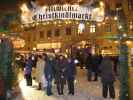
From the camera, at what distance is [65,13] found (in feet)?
54.5

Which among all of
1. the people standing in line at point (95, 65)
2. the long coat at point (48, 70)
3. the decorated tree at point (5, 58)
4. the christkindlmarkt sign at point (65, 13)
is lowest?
the people standing in line at point (95, 65)

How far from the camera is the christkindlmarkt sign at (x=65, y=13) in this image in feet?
54.2

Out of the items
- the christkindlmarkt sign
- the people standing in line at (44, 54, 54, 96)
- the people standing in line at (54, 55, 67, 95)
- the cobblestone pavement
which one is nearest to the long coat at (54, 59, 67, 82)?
the people standing in line at (54, 55, 67, 95)

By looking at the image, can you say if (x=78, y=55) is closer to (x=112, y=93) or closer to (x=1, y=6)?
(x=112, y=93)

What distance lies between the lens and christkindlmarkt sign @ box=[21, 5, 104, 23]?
54.2ft

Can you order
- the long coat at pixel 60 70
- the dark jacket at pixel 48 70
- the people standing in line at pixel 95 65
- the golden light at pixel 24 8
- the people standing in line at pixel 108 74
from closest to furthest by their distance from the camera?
the golden light at pixel 24 8
the people standing in line at pixel 108 74
the dark jacket at pixel 48 70
the long coat at pixel 60 70
the people standing in line at pixel 95 65

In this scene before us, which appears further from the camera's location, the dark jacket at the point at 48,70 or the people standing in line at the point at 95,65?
the people standing in line at the point at 95,65

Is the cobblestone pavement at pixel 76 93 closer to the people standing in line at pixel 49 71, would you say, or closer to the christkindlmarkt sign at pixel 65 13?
the people standing in line at pixel 49 71

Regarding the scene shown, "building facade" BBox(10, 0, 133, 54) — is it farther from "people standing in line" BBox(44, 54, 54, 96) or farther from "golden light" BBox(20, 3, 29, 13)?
"golden light" BBox(20, 3, 29, 13)

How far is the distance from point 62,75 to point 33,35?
46.0 meters

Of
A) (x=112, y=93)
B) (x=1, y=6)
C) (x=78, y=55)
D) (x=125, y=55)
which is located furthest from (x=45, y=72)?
(x=78, y=55)

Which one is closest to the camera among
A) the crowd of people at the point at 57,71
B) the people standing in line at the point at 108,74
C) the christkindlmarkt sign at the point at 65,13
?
the christkindlmarkt sign at the point at 65,13

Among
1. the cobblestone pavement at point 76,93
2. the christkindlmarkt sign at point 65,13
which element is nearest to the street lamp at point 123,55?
the christkindlmarkt sign at point 65,13

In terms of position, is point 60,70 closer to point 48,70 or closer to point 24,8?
point 48,70
